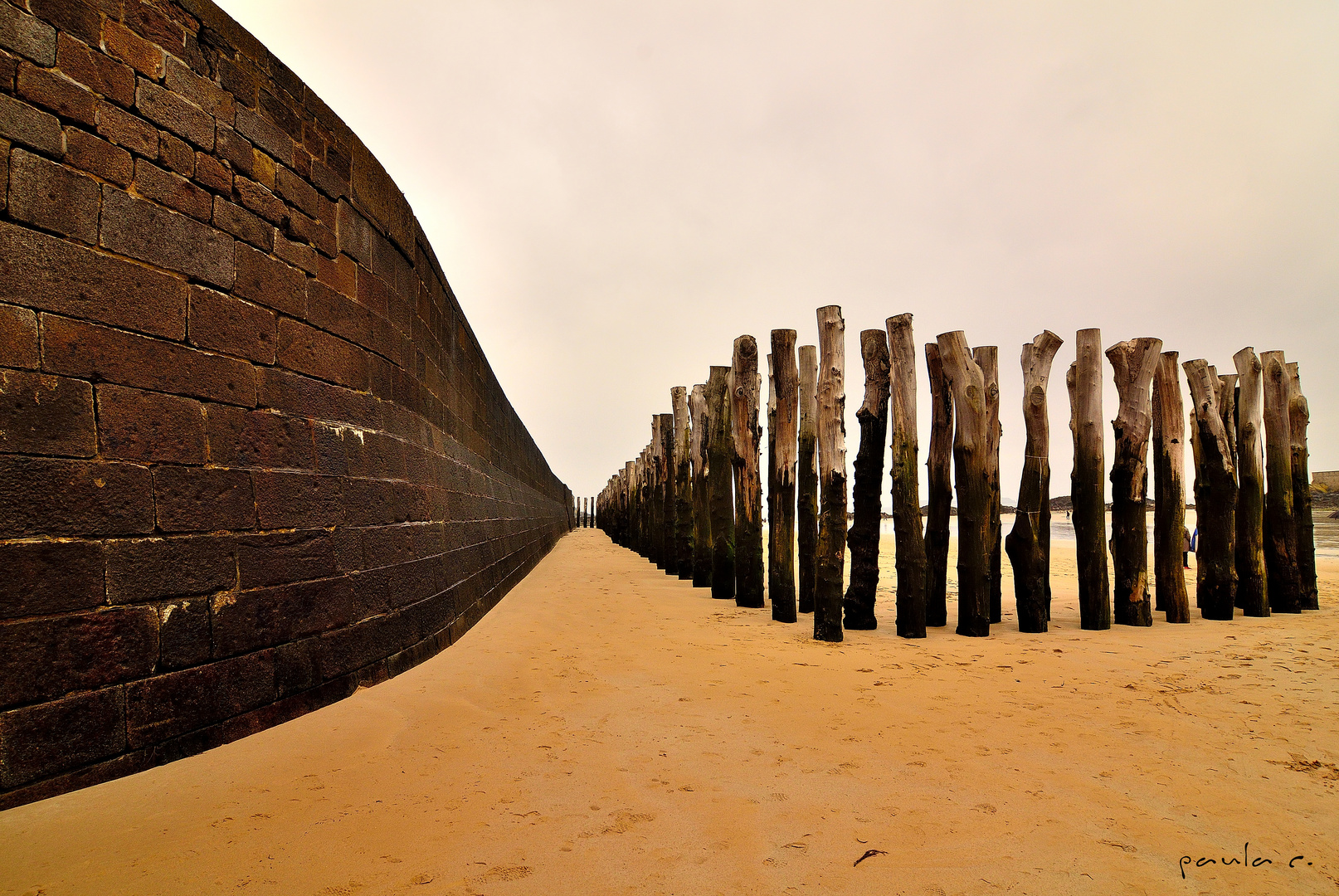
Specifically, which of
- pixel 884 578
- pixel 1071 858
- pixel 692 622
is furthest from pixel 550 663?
pixel 884 578

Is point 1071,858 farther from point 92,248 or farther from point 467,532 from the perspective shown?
point 467,532

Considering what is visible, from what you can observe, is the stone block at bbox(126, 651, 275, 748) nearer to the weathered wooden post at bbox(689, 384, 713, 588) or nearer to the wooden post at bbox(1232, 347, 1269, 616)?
the weathered wooden post at bbox(689, 384, 713, 588)

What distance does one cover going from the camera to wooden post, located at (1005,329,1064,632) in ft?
18.9

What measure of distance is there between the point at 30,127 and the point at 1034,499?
21.8 ft

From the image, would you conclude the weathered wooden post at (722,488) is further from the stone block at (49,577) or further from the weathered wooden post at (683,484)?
the stone block at (49,577)

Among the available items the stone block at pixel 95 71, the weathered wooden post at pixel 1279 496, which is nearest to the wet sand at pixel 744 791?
the stone block at pixel 95 71

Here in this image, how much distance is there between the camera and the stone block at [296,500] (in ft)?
10.8

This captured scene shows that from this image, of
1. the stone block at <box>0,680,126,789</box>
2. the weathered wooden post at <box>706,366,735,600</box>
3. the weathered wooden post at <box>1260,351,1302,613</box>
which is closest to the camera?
the stone block at <box>0,680,126,789</box>

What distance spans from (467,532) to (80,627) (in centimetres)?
393

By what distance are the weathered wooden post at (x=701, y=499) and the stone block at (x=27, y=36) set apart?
7.40 m

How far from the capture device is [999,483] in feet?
18.7

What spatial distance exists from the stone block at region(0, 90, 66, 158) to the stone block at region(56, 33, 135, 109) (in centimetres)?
20
